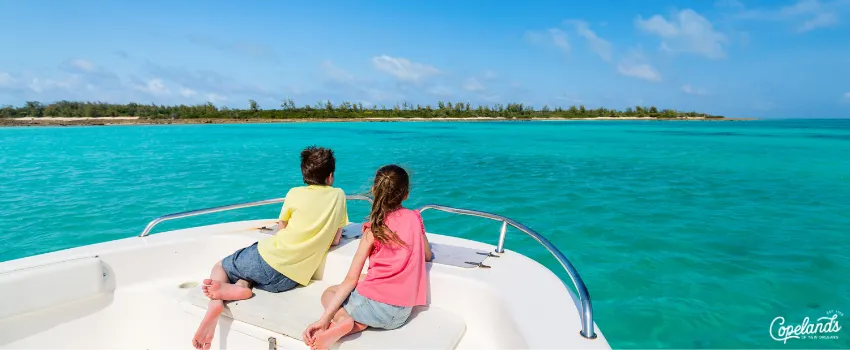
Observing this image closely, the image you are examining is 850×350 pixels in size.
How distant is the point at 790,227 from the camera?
6430 millimetres

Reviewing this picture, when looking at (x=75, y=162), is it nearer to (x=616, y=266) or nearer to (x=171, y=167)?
(x=171, y=167)

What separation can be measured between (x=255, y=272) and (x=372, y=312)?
2.60 feet

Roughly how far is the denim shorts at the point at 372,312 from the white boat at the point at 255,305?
54mm

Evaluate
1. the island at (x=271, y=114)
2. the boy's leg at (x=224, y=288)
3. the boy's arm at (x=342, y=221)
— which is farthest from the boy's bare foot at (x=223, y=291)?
the island at (x=271, y=114)

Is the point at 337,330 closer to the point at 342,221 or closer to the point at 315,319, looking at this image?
the point at 315,319

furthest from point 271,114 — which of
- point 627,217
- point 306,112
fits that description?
point 627,217

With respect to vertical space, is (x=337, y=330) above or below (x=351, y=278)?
below

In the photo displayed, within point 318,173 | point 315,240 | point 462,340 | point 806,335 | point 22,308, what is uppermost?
point 318,173

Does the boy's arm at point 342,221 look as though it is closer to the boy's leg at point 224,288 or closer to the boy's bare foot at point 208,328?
the boy's leg at point 224,288

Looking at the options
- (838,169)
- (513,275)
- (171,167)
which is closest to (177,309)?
(513,275)

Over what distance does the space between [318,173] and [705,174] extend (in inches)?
497

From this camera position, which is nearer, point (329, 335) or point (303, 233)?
point (329, 335)

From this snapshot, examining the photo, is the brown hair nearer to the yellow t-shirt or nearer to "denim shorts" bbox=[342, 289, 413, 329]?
"denim shorts" bbox=[342, 289, 413, 329]

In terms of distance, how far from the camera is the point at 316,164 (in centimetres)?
243
